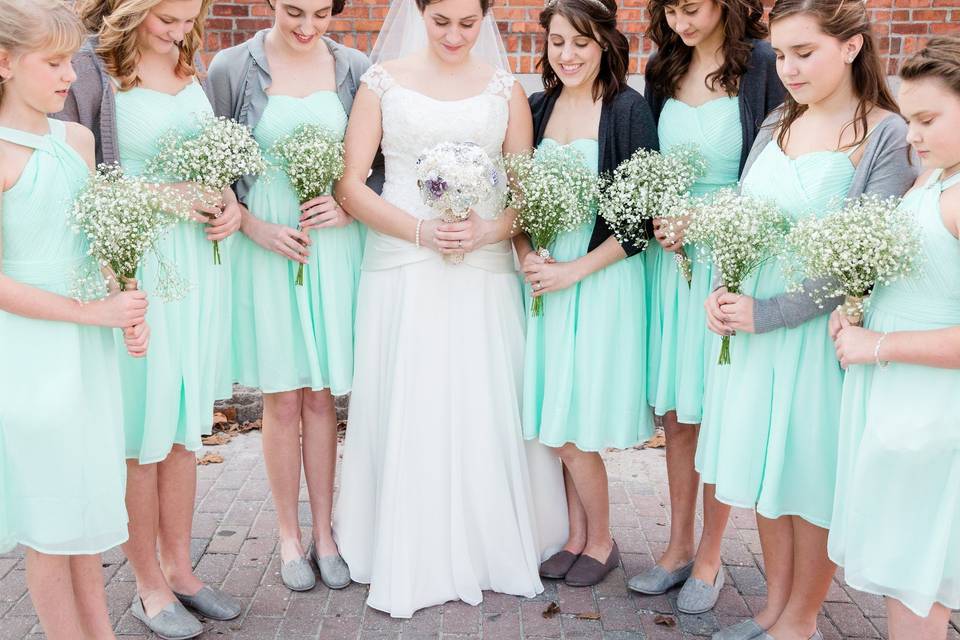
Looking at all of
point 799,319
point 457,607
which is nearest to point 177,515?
point 457,607

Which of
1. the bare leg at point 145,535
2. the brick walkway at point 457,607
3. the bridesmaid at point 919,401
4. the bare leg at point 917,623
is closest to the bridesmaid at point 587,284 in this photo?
the brick walkway at point 457,607

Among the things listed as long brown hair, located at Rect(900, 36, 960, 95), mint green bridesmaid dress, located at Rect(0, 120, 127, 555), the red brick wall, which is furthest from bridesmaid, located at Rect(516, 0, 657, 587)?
the red brick wall

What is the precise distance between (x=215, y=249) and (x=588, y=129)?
5.71 feet

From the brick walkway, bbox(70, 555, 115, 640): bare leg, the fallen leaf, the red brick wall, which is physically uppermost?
the red brick wall

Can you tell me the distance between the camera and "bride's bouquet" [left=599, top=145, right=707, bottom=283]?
4.02m

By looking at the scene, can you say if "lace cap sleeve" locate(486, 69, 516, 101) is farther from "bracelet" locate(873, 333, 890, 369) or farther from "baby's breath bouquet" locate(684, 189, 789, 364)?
"bracelet" locate(873, 333, 890, 369)

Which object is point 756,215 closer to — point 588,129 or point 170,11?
point 588,129

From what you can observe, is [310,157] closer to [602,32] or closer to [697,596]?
[602,32]

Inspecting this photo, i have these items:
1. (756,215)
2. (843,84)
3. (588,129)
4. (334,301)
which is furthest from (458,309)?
(843,84)

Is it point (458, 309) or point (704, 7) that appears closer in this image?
point (704, 7)

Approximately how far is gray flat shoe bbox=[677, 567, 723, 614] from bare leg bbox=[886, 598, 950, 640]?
1188mm

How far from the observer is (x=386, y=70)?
438 cm

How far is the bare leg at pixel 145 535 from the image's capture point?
4.09 m

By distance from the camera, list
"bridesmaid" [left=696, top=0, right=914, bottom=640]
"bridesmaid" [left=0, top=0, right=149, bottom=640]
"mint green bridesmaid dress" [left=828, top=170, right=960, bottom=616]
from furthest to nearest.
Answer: "bridesmaid" [left=696, top=0, right=914, bottom=640], "bridesmaid" [left=0, top=0, right=149, bottom=640], "mint green bridesmaid dress" [left=828, top=170, right=960, bottom=616]
